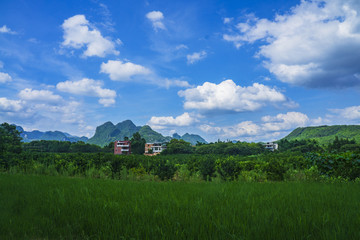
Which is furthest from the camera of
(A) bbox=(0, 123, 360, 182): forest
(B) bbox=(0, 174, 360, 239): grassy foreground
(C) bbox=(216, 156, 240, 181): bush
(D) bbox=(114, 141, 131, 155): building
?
(D) bbox=(114, 141, 131, 155): building

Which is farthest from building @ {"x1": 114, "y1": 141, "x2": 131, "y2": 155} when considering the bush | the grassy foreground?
the grassy foreground

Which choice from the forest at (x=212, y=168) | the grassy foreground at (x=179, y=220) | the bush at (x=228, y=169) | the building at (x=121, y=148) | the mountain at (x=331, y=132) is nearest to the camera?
the grassy foreground at (x=179, y=220)

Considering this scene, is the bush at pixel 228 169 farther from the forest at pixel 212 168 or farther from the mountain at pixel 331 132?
the mountain at pixel 331 132

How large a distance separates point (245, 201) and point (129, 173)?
308 inches

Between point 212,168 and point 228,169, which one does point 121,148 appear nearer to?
point 212,168

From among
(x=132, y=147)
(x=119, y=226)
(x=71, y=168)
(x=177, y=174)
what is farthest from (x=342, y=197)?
(x=132, y=147)

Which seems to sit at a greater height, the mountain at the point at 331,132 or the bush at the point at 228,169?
the mountain at the point at 331,132

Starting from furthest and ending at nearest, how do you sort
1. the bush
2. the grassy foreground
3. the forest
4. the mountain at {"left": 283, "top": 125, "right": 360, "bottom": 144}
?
the mountain at {"left": 283, "top": 125, "right": 360, "bottom": 144} < the bush < the forest < the grassy foreground

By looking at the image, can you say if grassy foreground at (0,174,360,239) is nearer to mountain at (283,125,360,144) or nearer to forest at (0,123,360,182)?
forest at (0,123,360,182)

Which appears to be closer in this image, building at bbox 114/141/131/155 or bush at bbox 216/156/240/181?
bush at bbox 216/156/240/181

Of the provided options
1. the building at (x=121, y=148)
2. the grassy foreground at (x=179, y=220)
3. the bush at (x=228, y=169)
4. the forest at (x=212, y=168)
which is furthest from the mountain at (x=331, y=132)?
the grassy foreground at (x=179, y=220)

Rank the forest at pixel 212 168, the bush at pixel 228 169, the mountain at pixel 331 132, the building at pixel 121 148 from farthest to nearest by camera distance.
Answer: the building at pixel 121 148 < the mountain at pixel 331 132 < the bush at pixel 228 169 < the forest at pixel 212 168

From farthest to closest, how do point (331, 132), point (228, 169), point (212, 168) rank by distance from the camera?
point (331, 132), point (212, 168), point (228, 169)

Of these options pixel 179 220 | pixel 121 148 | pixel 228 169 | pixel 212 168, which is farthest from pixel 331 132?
pixel 179 220
